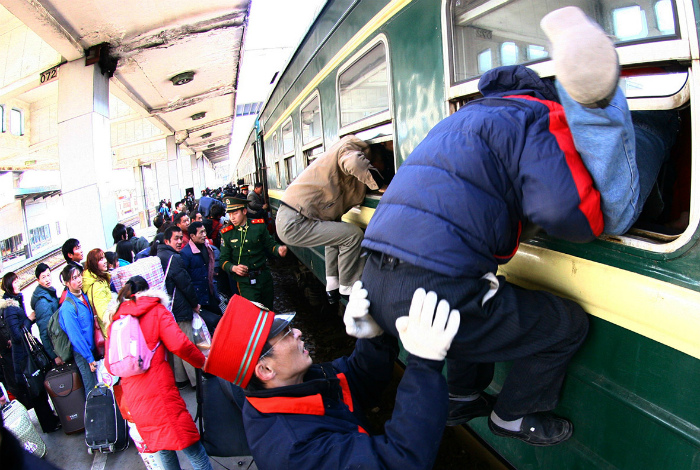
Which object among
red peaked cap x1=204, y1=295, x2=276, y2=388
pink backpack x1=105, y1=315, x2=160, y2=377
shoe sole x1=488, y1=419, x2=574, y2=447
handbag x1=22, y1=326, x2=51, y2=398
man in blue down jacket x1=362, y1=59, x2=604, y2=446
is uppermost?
man in blue down jacket x1=362, y1=59, x2=604, y2=446

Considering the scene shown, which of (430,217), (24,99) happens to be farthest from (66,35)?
(24,99)

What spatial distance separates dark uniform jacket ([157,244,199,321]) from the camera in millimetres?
3928

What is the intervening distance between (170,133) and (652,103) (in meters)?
22.2

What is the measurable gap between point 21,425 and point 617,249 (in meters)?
4.13

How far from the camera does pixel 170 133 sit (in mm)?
20953

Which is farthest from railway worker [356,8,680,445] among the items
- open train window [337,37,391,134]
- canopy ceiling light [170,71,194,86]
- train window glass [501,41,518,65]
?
canopy ceiling light [170,71,194,86]

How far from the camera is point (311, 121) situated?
4.86 meters

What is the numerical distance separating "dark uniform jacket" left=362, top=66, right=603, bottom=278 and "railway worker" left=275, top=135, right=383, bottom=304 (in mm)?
1577

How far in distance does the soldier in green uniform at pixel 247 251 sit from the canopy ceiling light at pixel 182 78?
8583 mm

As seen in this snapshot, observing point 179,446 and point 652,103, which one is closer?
point 652,103

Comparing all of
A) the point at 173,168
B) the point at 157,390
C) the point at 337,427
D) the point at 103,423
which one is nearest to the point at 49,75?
the point at 103,423

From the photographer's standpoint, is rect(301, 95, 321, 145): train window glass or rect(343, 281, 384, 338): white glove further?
rect(301, 95, 321, 145): train window glass

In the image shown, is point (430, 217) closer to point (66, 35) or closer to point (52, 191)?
point (66, 35)

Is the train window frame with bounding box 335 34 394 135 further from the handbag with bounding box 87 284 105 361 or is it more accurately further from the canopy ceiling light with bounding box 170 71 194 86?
the canopy ceiling light with bounding box 170 71 194 86
